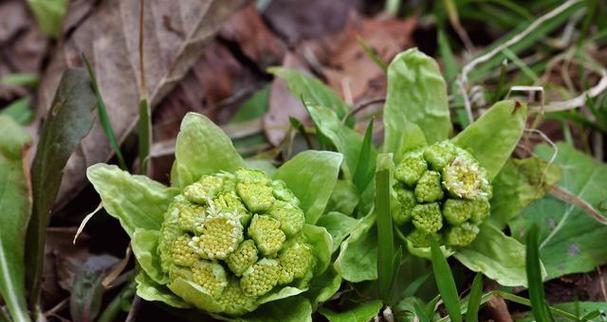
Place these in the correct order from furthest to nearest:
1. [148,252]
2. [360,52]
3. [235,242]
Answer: [360,52] < [148,252] < [235,242]

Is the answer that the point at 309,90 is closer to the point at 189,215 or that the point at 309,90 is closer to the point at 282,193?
the point at 282,193

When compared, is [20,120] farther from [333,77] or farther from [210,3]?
[333,77]

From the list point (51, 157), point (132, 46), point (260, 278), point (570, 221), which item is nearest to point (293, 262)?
point (260, 278)

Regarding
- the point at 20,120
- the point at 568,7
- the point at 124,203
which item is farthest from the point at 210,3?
the point at 568,7

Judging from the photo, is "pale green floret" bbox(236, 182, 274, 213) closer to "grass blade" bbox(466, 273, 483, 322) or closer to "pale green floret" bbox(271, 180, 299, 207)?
"pale green floret" bbox(271, 180, 299, 207)

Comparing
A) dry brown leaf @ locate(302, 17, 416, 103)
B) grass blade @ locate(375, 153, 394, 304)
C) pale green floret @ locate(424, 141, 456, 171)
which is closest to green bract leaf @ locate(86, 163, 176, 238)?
grass blade @ locate(375, 153, 394, 304)

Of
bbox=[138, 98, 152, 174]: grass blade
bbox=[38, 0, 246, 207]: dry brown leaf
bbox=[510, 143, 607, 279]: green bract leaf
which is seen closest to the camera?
bbox=[510, 143, 607, 279]: green bract leaf
